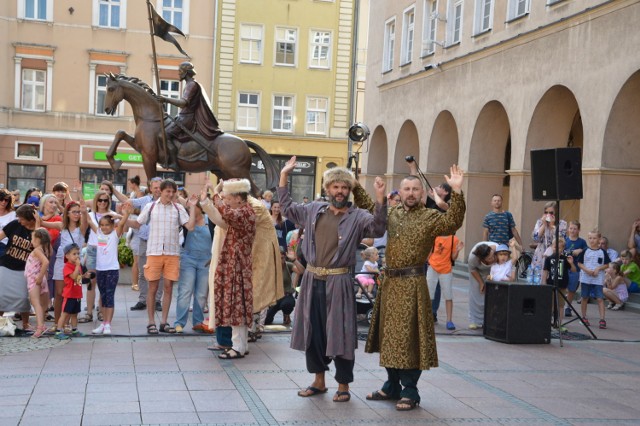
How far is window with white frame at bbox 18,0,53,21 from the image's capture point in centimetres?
3628

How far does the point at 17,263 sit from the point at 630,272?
10.5 metres

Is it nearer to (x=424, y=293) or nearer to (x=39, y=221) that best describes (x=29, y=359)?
(x=39, y=221)

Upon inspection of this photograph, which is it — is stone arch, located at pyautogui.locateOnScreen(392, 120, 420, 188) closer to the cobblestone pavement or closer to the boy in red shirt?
the cobblestone pavement

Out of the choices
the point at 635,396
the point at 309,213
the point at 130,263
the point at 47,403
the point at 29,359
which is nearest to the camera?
the point at 47,403

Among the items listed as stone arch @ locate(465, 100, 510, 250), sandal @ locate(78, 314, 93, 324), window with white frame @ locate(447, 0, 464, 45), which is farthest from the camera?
window with white frame @ locate(447, 0, 464, 45)

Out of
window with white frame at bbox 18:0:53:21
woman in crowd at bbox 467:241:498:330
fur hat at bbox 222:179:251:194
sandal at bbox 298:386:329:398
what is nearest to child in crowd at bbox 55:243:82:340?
fur hat at bbox 222:179:251:194

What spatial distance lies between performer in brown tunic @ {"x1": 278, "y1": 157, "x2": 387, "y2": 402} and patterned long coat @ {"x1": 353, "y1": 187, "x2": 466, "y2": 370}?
0.69 feet

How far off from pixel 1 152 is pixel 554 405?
32.4 meters

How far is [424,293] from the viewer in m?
7.25

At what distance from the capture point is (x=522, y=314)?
1125 cm

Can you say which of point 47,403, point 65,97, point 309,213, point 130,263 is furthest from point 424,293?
point 65,97

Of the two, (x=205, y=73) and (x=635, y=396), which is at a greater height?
(x=205, y=73)

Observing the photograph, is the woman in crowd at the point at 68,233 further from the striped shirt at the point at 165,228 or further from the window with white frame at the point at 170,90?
the window with white frame at the point at 170,90

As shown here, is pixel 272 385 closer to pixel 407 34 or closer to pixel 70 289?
pixel 70 289
